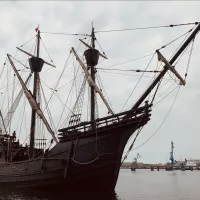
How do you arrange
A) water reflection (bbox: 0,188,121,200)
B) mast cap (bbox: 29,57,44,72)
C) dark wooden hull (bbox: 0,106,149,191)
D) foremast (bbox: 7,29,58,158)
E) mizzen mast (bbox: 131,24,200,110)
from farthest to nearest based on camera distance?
mast cap (bbox: 29,57,44,72) < foremast (bbox: 7,29,58,158) < dark wooden hull (bbox: 0,106,149,191) < water reflection (bbox: 0,188,121,200) < mizzen mast (bbox: 131,24,200,110)

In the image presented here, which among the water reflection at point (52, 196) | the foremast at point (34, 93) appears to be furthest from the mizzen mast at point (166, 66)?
the foremast at point (34, 93)

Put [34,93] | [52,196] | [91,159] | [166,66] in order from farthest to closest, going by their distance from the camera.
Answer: [34,93], [52,196], [91,159], [166,66]

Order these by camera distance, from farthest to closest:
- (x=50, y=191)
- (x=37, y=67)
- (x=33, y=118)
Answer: (x=37, y=67) < (x=33, y=118) < (x=50, y=191)

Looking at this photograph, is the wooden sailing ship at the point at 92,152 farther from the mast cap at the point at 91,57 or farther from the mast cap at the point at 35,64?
the mast cap at the point at 35,64

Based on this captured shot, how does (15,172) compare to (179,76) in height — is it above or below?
below

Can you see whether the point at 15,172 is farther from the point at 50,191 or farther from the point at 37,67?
the point at 37,67

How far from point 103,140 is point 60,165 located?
13.3 ft

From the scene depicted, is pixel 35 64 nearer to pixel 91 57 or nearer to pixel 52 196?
pixel 91 57

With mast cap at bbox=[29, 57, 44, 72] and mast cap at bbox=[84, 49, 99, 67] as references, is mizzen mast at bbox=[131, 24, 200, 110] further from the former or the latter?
mast cap at bbox=[29, 57, 44, 72]

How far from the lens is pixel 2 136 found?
35906 mm

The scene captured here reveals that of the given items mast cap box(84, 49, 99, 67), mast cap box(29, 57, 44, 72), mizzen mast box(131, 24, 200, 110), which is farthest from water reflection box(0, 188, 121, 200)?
mast cap box(29, 57, 44, 72)

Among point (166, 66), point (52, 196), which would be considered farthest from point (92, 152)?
point (166, 66)

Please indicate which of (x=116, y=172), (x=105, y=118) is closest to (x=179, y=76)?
(x=105, y=118)

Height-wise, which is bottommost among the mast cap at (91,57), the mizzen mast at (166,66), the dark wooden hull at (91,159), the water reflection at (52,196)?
the water reflection at (52,196)
